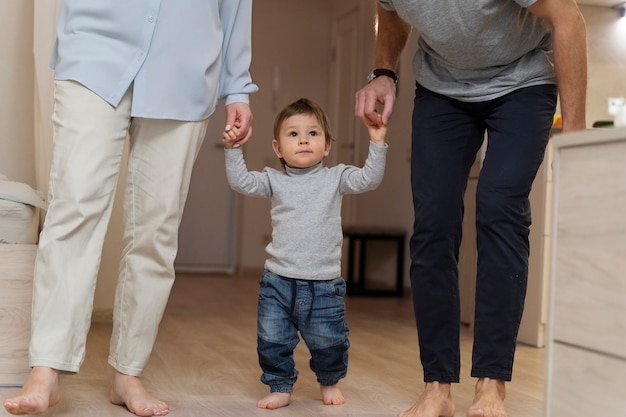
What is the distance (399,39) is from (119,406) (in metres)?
1.04

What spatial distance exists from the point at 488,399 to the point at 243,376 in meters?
0.81

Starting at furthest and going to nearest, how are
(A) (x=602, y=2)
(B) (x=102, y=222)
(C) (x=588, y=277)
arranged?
(A) (x=602, y=2)
(B) (x=102, y=222)
(C) (x=588, y=277)

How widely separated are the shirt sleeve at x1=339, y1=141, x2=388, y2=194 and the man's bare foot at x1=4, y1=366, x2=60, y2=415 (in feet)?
2.55

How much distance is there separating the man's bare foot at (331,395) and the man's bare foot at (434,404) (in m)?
0.22

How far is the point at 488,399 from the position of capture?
1782 mm

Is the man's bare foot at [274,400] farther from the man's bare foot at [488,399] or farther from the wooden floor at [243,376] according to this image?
the man's bare foot at [488,399]

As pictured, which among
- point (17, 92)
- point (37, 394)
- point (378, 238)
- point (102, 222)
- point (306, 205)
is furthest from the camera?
point (378, 238)

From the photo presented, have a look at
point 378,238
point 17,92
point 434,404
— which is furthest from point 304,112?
point 378,238

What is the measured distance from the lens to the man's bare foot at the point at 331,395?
2.05 metres

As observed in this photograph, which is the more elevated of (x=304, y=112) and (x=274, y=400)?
(x=304, y=112)

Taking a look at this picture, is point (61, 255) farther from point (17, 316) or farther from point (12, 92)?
point (12, 92)

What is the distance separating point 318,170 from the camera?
2.10 m

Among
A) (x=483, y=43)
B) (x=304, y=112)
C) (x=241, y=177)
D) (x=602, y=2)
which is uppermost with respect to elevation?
(x=602, y=2)

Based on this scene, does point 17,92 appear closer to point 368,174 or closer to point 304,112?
point 304,112
